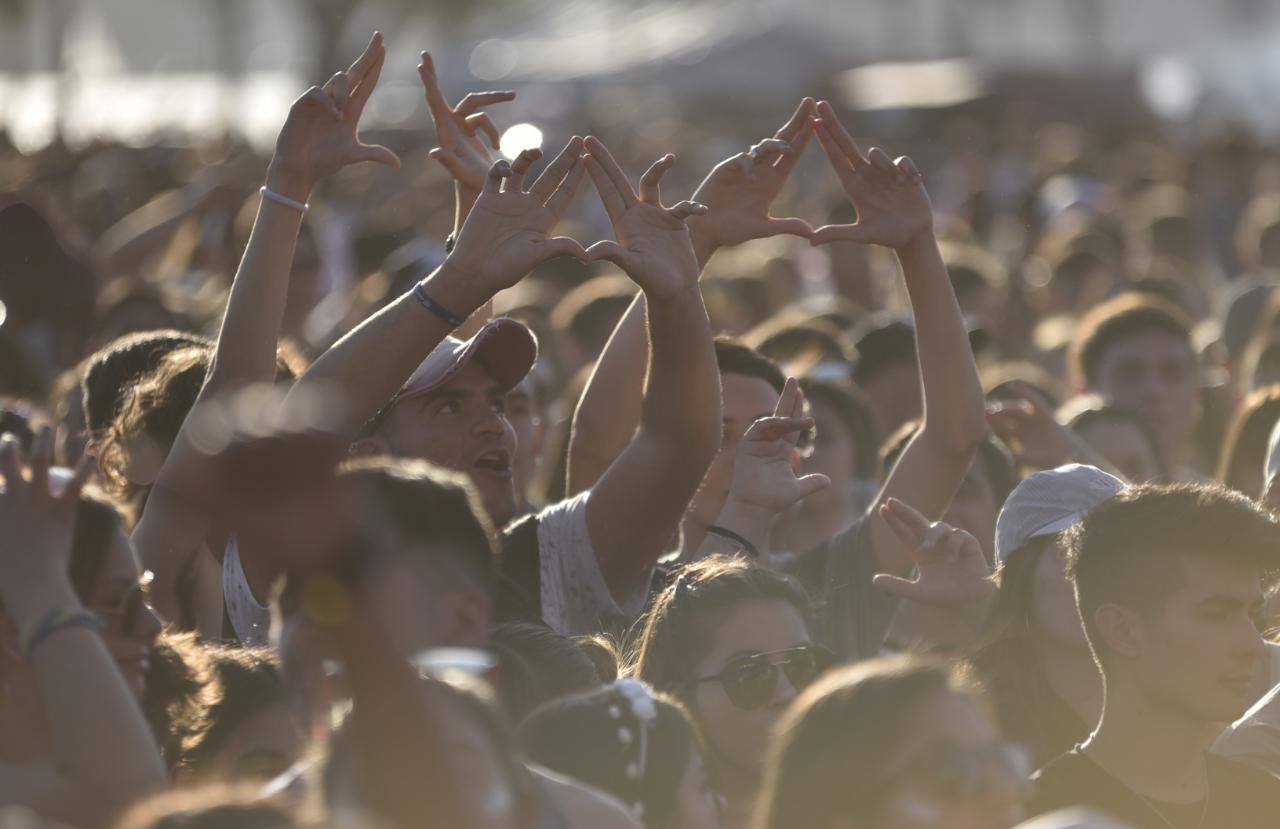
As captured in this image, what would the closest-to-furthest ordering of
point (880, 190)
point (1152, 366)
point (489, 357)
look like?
point (489, 357), point (880, 190), point (1152, 366)

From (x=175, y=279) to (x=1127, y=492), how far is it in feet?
24.5

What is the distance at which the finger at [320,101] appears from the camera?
4.43 meters

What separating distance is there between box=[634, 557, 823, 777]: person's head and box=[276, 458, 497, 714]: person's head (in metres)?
0.89

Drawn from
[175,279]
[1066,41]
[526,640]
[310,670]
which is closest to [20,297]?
[175,279]

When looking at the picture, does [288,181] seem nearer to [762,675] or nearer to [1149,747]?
[762,675]

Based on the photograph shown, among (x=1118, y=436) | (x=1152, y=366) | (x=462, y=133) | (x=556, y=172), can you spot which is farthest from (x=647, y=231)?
(x=1152, y=366)

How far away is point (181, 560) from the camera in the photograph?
4281mm

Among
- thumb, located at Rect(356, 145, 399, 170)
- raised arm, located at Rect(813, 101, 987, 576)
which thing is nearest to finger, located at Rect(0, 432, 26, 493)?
thumb, located at Rect(356, 145, 399, 170)

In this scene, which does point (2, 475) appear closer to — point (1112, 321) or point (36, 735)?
point (36, 735)

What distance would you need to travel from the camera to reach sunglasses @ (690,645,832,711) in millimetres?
3785

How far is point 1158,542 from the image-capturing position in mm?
3846

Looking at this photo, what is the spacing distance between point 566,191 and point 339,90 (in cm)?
62

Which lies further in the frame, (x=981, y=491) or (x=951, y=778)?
(x=981, y=491)

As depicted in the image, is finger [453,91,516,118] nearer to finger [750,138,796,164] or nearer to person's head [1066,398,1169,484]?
finger [750,138,796,164]
